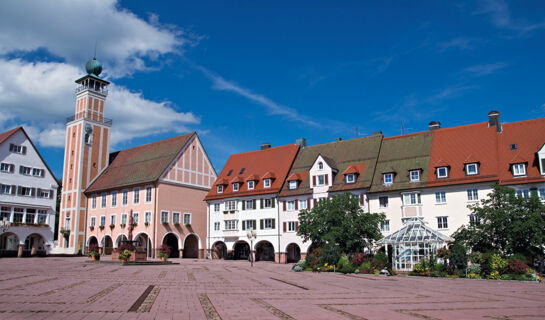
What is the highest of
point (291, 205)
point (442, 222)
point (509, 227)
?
point (291, 205)

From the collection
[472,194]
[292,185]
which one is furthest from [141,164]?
[472,194]

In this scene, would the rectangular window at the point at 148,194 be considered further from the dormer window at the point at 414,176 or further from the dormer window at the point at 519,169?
the dormer window at the point at 519,169

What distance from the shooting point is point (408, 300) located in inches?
688

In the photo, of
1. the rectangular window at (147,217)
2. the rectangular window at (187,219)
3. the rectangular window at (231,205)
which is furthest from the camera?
the rectangular window at (187,219)

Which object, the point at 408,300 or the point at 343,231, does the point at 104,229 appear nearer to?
the point at 343,231

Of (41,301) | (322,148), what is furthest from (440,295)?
(322,148)

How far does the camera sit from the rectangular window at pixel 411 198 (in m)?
43.7

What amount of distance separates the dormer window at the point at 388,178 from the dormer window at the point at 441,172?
4.31 metres

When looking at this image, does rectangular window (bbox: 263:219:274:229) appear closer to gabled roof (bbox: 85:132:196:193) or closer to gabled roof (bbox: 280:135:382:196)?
gabled roof (bbox: 280:135:382:196)

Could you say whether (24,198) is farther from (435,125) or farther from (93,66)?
(435,125)

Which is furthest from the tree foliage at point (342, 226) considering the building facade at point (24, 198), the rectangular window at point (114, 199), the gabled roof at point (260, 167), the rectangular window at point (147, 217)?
the building facade at point (24, 198)

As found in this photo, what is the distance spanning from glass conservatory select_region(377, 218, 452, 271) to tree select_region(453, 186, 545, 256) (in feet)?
6.13

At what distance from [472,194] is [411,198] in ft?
17.7

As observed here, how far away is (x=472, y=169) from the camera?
4216 centimetres
